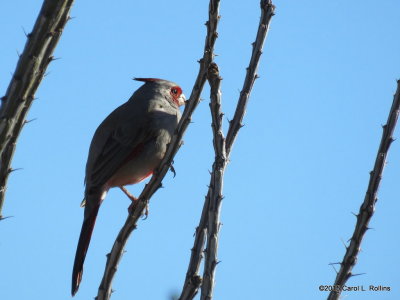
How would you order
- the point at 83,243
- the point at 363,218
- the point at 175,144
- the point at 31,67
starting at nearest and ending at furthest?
the point at 31,67
the point at 363,218
the point at 175,144
the point at 83,243

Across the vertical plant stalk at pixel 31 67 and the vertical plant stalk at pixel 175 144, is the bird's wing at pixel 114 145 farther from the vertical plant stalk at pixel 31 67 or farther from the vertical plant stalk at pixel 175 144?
the vertical plant stalk at pixel 31 67

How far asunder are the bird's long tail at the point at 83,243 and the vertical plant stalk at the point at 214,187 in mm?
1707

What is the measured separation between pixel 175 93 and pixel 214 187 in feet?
10.7

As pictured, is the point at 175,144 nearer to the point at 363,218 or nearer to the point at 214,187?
the point at 214,187

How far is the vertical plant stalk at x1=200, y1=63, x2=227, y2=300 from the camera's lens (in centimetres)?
266

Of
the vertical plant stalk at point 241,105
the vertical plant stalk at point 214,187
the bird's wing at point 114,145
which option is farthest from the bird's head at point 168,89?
the vertical plant stalk at point 214,187

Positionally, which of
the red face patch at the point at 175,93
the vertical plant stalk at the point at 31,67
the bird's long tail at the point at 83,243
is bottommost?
the bird's long tail at the point at 83,243

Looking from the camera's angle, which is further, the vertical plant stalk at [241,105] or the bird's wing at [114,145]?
the bird's wing at [114,145]

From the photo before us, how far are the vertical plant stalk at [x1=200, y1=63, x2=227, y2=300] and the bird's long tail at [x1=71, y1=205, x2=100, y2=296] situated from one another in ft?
5.60

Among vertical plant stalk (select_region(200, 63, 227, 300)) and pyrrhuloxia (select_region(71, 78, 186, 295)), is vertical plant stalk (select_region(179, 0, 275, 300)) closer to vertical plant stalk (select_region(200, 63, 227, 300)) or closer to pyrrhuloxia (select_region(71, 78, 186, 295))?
vertical plant stalk (select_region(200, 63, 227, 300))

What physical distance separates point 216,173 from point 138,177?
235 cm

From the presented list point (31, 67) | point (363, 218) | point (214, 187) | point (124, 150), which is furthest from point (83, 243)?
point (363, 218)

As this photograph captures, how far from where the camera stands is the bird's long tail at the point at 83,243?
13.7ft

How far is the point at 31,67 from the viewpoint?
2.45 metres
